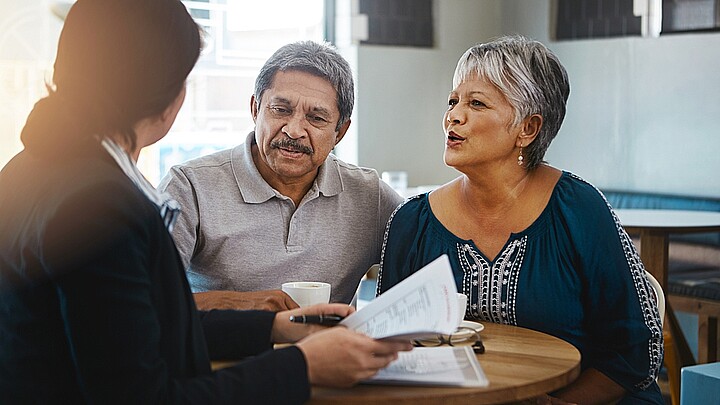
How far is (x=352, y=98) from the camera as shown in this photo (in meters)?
2.32

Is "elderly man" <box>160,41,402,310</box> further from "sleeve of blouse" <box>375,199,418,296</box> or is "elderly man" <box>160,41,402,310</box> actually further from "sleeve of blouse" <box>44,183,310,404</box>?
"sleeve of blouse" <box>44,183,310,404</box>

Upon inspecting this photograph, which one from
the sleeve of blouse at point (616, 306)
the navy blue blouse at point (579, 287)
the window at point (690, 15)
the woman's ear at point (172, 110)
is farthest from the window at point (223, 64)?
the woman's ear at point (172, 110)

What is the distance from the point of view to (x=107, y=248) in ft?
3.54

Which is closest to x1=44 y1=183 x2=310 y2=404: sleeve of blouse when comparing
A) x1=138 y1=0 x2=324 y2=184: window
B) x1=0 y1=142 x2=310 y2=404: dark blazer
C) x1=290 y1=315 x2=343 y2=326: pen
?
x1=0 y1=142 x2=310 y2=404: dark blazer

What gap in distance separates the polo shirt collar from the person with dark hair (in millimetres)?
941

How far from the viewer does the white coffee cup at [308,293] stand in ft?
5.87

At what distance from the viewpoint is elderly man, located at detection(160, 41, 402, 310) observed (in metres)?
2.17

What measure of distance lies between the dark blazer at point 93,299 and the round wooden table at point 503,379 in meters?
0.14

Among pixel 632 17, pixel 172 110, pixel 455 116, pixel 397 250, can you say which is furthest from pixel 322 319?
pixel 632 17

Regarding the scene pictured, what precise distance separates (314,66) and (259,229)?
41 centimetres

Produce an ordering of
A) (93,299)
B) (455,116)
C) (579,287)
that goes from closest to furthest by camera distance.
Result: (93,299) → (579,287) → (455,116)

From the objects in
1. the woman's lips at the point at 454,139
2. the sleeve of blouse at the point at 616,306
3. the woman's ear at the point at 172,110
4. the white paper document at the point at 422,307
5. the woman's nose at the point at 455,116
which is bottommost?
the sleeve of blouse at the point at 616,306

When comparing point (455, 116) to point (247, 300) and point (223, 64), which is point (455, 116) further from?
point (223, 64)

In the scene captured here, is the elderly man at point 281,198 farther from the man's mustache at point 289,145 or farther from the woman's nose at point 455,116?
the woman's nose at point 455,116
